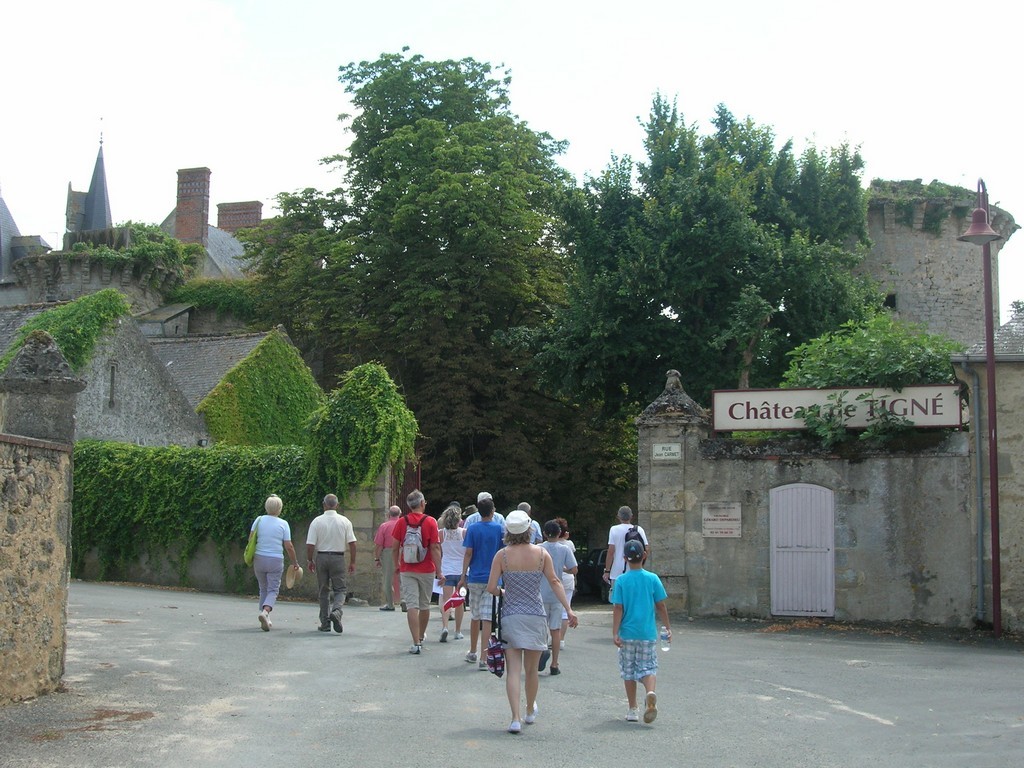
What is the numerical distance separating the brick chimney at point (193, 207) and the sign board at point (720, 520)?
35822mm

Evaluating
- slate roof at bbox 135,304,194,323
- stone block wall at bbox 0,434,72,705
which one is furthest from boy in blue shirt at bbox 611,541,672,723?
slate roof at bbox 135,304,194,323

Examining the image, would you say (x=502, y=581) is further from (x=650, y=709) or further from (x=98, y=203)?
(x=98, y=203)

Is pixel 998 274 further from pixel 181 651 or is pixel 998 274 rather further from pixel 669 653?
pixel 181 651

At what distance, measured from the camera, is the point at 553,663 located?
463 inches

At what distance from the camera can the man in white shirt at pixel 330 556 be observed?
14648 millimetres

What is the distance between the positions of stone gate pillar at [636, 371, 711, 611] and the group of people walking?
3.34 meters

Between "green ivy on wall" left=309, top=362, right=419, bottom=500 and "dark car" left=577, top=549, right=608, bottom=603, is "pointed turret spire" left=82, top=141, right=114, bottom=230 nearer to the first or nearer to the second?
"dark car" left=577, top=549, right=608, bottom=603

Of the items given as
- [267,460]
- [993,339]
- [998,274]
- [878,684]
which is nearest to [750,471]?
[993,339]

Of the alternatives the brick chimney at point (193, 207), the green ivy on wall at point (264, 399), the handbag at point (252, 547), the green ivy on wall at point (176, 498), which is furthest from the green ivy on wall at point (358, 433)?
the brick chimney at point (193, 207)

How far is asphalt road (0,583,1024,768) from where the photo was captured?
7.97m

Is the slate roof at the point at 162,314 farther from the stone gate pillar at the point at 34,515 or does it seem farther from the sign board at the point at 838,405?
the stone gate pillar at the point at 34,515

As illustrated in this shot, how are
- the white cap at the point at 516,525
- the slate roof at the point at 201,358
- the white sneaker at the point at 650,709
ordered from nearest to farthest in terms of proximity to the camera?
the white sneaker at the point at 650,709
the white cap at the point at 516,525
the slate roof at the point at 201,358

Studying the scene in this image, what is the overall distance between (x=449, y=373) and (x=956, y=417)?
1730cm

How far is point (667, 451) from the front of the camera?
18672 millimetres
